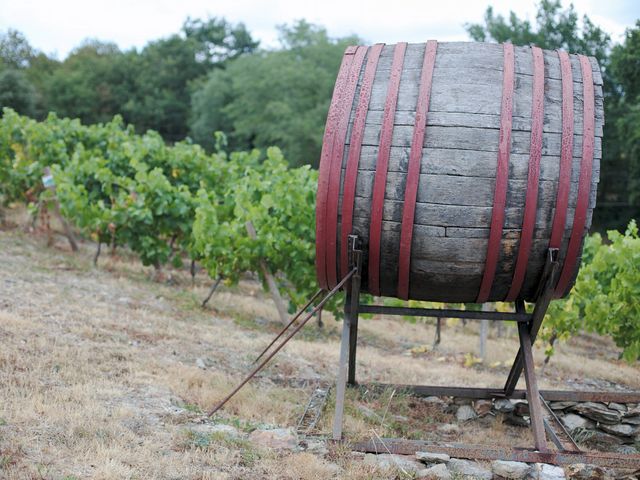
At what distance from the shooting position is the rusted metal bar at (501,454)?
414cm

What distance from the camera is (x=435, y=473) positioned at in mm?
3990

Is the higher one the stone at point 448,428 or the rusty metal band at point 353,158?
the rusty metal band at point 353,158

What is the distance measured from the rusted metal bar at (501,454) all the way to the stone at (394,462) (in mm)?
32

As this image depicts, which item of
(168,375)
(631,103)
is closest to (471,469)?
(168,375)

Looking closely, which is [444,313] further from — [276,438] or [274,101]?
[274,101]

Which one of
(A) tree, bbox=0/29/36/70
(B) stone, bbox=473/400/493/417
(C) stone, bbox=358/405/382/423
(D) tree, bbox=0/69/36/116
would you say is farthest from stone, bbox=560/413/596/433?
(A) tree, bbox=0/29/36/70

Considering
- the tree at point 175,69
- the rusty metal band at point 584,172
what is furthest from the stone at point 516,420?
the tree at point 175,69

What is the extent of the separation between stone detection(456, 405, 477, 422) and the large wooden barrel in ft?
5.75

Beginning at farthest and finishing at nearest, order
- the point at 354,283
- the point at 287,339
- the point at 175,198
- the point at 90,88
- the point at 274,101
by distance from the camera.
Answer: the point at 90,88 → the point at 274,101 → the point at 175,198 → the point at 287,339 → the point at 354,283

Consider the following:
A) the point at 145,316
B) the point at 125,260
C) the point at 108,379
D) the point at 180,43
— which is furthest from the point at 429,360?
the point at 180,43

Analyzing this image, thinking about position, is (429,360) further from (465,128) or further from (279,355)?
(465,128)

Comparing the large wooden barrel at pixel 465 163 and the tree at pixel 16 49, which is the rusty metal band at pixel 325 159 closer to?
the large wooden barrel at pixel 465 163

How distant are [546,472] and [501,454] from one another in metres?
0.25

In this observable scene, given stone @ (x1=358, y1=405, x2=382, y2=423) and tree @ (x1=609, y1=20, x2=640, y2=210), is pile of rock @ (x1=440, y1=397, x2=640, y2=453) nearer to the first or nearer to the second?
stone @ (x1=358, y1=405, x2=382, y2=423)
